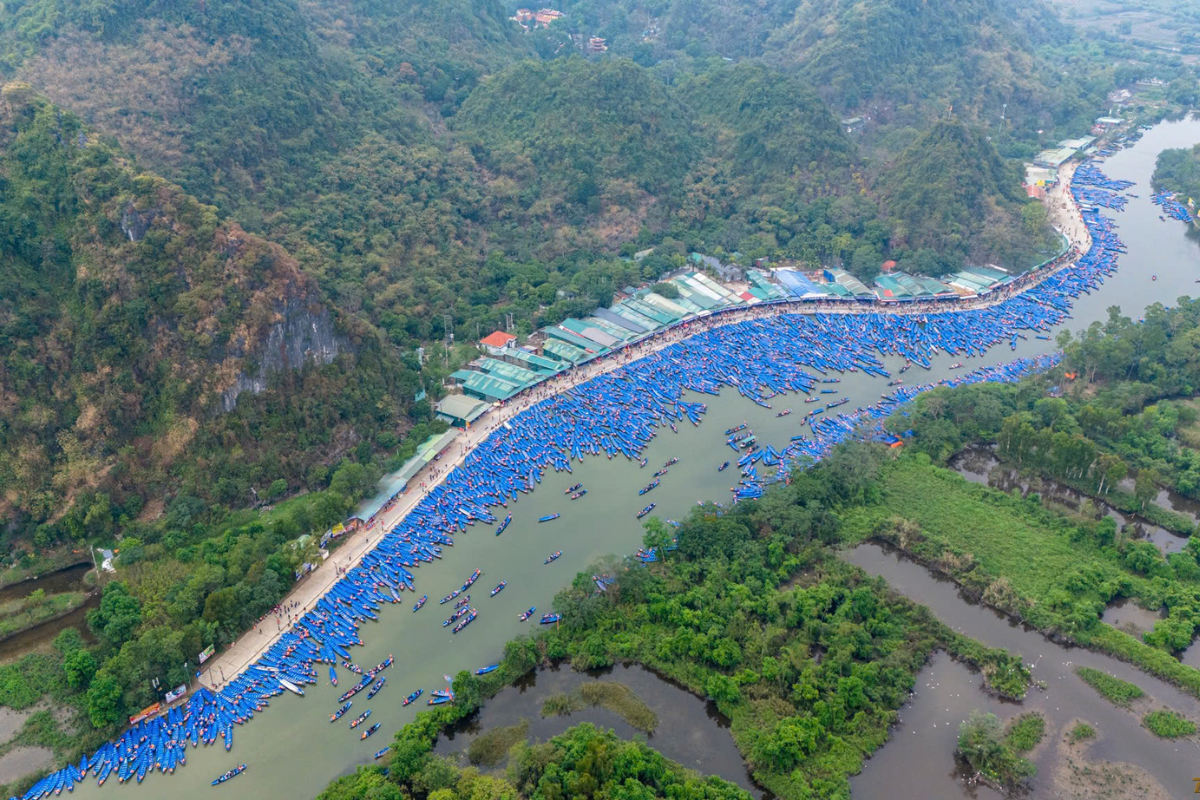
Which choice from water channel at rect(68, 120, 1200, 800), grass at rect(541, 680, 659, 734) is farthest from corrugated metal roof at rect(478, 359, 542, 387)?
grass at rect(541, 680, 659, 734)

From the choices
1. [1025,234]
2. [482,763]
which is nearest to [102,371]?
[482,763]

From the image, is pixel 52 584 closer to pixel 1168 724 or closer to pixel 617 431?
pixel 617 431

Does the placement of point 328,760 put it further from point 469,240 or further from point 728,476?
→ point 469,240

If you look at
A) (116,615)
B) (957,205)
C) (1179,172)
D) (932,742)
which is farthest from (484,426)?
(1179,172)

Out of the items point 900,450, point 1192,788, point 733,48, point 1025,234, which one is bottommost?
point 1192,788

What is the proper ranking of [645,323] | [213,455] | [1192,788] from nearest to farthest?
[1192,788]
[213,455]
[645,323]

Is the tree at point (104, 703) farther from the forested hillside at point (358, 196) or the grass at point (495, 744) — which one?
the grass at point (495, 744)
